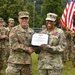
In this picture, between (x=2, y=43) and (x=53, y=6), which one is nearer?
(x=2, y=43)

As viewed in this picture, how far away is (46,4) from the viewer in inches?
1745

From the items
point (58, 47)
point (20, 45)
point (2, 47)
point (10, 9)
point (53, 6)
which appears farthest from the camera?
point (53, 6)

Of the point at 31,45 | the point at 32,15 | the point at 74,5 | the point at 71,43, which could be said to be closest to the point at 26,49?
the point at 31,45

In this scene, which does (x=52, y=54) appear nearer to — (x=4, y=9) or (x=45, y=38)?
(x=45, y=38)

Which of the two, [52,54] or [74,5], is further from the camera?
[74,5]

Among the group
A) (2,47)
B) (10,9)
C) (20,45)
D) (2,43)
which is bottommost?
(10,9)

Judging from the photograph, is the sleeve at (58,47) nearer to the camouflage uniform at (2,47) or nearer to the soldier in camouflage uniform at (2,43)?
the soldier in camouflage uniform at (2,43)

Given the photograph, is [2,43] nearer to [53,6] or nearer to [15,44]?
[15,44]

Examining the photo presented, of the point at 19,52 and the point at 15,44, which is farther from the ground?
the point at 15,44

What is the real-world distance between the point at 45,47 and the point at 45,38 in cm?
20

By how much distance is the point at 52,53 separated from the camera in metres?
6.38

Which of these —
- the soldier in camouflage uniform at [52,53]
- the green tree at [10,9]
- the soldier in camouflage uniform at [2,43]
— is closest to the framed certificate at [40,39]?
the soldier in camouflage uniform at [52,53]

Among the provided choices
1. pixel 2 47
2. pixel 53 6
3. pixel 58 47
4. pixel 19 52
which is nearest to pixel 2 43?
pixel 2 47

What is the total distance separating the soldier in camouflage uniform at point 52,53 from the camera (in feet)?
20.8
